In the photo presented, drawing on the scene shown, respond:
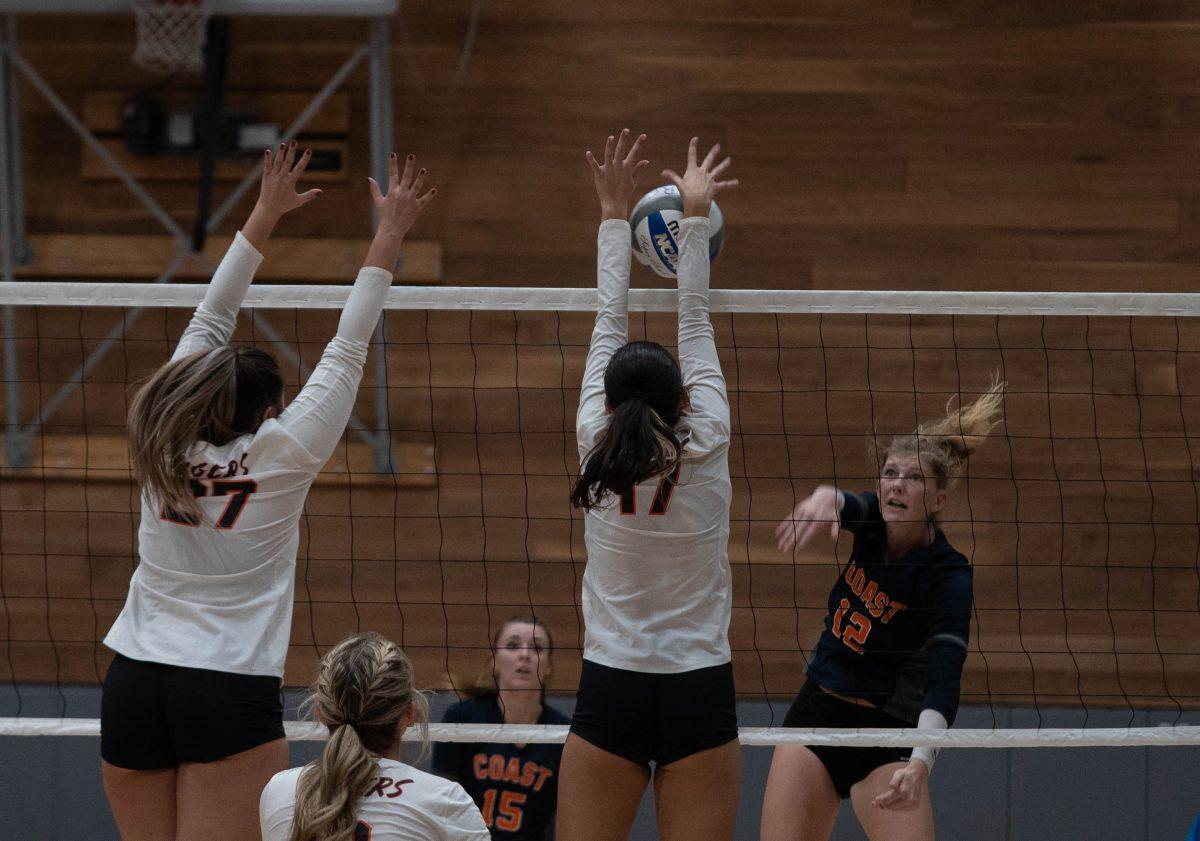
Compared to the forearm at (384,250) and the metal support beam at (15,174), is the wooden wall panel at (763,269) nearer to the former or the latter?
the metal support beam at (15,174)

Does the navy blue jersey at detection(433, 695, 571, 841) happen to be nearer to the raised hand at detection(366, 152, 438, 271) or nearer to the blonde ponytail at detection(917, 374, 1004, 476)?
the blonde ponytail at detection(917, 374, 1004, 476)

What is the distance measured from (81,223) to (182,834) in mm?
4573

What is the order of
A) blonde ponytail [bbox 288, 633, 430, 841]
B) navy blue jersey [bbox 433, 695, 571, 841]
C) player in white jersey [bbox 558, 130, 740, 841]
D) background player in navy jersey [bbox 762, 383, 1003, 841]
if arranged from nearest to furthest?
1. blonde ponytail [bbox 288, 633, 430, 841]
2. player in white jersey [bbox 558, 130, 740, 841]
3. background player in navy jersey [bbox 762, 383, 1003, 841]
4. navy blue jersey [bbox 433, 695, 571, 841]

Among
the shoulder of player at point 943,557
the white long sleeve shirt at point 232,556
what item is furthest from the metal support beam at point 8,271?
the shoulder of player at point 943,557

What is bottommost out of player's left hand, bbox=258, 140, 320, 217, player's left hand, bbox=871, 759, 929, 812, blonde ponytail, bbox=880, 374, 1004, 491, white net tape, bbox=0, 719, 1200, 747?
player's left hand, bbox=871, 759, 929, 812

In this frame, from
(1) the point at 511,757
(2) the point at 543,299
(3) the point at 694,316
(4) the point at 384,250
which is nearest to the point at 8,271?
(1) the point at 511,757

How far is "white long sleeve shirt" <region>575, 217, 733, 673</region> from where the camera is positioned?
120 inches

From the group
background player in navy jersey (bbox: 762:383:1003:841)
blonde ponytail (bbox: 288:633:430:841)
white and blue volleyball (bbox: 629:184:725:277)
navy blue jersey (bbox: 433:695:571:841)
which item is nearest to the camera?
blonde ponytail (bbox: 288:633:430:841)

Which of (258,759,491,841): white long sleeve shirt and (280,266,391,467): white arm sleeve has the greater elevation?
(280,266,391,467): white arm sleeve

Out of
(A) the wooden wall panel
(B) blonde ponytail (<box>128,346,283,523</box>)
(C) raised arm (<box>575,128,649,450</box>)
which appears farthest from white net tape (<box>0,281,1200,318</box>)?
(A) the wooden wall panel

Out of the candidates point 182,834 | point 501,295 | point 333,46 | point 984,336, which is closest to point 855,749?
point 501,295

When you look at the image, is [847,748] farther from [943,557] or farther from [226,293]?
[226,293]

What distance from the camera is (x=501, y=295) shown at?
3889 mm

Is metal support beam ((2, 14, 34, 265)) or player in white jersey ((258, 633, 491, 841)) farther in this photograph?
metal support beam ((2, 14, 34, 265))
